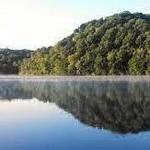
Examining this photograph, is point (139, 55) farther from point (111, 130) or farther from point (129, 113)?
point (111, 130)

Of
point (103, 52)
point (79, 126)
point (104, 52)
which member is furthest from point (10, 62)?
point (79, 126)

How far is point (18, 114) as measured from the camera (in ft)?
79.3

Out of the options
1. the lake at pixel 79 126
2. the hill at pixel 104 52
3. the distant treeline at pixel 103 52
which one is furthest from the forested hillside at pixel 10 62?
the lake at pixel 79 126

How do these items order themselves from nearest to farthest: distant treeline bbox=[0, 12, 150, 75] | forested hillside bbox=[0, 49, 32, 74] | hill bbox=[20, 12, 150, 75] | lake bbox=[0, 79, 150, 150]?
lake bbox=[0, 79, 150, 150] < hill bbox=[20, 12, 150, 75] < distant treeline bbox=[0, 12, 150, 75] < forested hillside bbox=[0, 49, 32, 74]

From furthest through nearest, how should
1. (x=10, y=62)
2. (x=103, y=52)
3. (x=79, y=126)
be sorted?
(x=10, y=62) → (x=103, y=52) → (x=79, y=126)

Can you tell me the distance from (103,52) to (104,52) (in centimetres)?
29

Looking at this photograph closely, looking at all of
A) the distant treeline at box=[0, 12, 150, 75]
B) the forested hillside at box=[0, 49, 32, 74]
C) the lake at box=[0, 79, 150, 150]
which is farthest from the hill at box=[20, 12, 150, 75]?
the lake at box=[0, 79, 150, 150]

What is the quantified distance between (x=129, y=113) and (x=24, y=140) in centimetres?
788

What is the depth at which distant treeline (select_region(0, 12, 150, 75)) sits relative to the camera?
255 feet

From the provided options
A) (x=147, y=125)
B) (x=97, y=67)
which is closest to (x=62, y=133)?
(x=147, y=125)

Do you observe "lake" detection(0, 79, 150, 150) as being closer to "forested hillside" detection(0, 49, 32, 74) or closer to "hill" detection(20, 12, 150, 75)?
"hill" detection(20, 12, 150, 75)

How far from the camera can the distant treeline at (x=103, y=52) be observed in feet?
255

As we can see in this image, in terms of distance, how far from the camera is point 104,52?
86.5 meters

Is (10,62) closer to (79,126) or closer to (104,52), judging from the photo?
(104,52)
